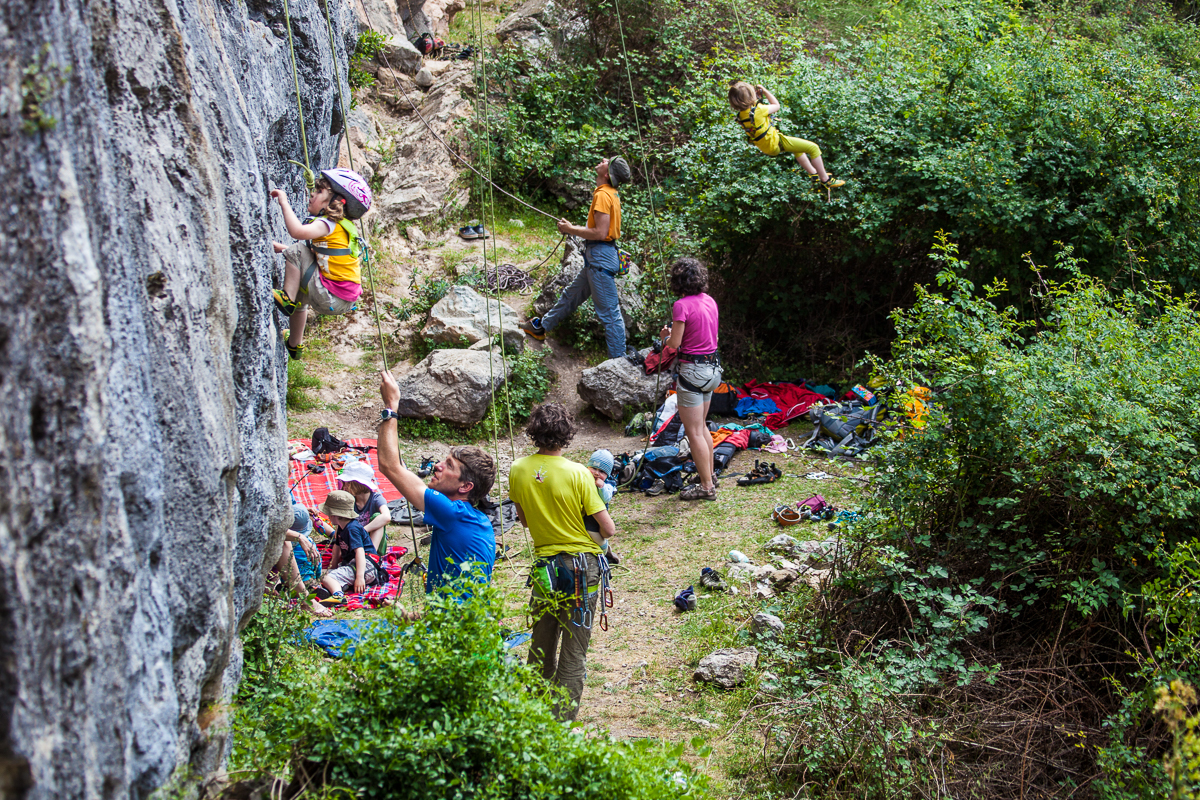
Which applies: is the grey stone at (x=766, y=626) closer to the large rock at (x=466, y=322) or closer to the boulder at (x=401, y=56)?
the large rock at (x=466, y=322)

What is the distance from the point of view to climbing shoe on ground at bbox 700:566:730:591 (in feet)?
18.7

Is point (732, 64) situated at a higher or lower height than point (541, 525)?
higher

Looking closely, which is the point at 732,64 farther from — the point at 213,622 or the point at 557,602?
the point at 213,622

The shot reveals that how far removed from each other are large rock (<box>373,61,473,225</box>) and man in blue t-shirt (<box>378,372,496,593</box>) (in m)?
7.76

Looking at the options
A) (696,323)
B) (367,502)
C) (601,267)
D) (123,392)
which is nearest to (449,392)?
(601,267)

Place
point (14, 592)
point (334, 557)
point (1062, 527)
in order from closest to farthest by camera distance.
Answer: point (14, 592) → point (1062, 527) → point (334, 557)

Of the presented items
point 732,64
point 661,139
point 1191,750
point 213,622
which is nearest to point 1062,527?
point 1191,750

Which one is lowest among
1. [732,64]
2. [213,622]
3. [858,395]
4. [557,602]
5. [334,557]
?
[334,557]

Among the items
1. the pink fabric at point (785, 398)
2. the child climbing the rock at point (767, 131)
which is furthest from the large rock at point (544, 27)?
the pink fabric at point (785, 398)

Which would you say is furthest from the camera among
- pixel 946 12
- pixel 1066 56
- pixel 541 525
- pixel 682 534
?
pixel 946 12

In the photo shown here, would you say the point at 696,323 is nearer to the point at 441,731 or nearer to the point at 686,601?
the point at 686,601

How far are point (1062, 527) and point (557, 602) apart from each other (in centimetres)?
258

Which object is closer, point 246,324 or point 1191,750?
point 1191,750

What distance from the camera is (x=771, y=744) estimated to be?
403cm
